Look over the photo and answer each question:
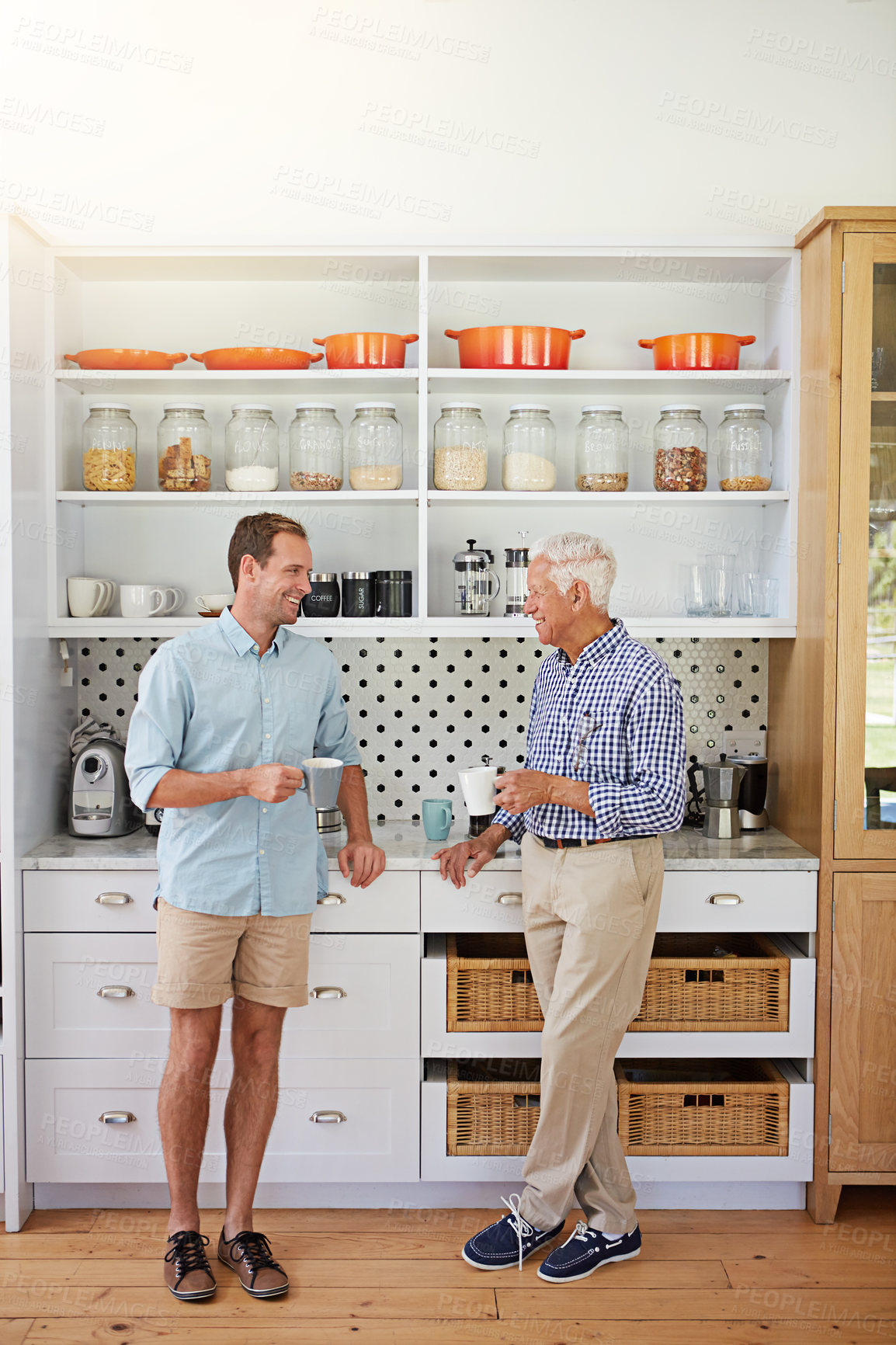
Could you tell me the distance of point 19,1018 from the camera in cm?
259

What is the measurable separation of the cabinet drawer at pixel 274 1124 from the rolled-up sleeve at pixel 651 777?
89cm

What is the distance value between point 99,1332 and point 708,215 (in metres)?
3.18

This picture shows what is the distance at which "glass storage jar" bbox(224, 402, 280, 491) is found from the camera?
2861 mm

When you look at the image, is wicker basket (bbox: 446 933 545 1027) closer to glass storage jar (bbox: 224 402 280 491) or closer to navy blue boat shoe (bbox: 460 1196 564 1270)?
navy blue boat shoe (bbox: 460 1196 564 1270)

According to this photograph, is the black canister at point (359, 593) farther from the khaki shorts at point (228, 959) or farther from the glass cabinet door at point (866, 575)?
the glass cabinet door at point (866, 575)

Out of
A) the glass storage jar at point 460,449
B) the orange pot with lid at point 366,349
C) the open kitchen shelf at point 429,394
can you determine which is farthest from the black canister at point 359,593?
the orange pot with lid at point 366,349

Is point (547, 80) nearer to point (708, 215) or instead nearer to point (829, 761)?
point (708, 215)

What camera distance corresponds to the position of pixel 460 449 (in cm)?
283

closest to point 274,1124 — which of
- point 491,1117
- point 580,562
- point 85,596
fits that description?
point 491,1117

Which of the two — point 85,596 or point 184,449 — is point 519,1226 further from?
point 184,449

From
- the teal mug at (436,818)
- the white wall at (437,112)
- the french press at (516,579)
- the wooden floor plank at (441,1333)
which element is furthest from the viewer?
the white wall at (437,112)

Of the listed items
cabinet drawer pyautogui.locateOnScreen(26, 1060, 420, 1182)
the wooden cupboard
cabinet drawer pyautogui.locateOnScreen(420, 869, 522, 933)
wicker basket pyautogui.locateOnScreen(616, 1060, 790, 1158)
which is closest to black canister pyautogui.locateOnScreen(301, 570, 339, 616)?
cabinet drawer pyautogui.locateOnScreen(420, 869, 522, 933)

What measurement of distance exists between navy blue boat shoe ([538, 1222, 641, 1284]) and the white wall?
2624 mm

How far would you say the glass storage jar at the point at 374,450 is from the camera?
9.28 ft
